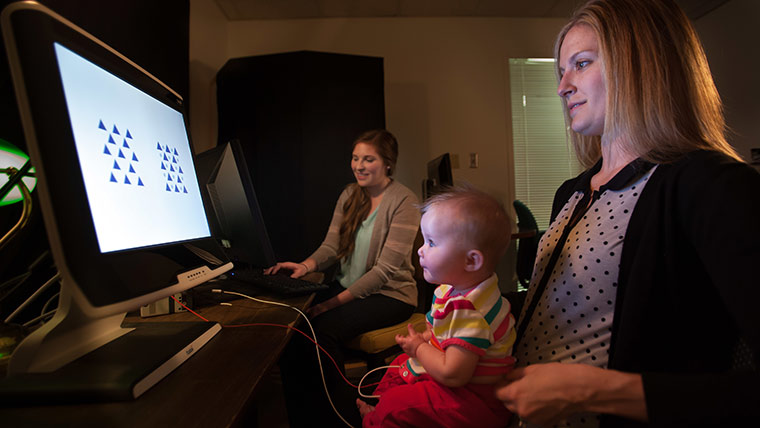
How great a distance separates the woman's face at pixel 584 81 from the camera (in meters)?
0.83

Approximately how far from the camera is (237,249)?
1358 mm

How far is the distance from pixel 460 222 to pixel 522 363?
368mm

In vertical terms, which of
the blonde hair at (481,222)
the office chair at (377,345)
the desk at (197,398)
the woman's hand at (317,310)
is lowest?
the office chair at (377,345)

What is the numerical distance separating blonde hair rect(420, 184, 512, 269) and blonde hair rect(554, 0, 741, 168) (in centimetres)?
31

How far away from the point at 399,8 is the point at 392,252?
129 inches

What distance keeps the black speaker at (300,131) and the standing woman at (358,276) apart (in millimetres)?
1089

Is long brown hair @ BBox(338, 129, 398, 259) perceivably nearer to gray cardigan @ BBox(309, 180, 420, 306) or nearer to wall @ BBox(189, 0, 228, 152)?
gray cardigan @ BBox(309, 180, 420, 306)

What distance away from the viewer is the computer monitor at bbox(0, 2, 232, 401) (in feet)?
1.51

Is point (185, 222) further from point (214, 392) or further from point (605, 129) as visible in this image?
point (605, 129)

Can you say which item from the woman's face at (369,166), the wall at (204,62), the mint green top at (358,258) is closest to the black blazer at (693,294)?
the mint green top at (358,258)

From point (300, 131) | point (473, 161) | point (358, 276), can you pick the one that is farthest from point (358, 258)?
point (473, 161)

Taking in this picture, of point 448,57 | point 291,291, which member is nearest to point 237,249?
point 291,291

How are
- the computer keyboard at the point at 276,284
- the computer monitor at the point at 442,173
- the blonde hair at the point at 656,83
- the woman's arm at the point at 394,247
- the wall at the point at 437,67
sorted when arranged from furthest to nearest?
the wall at the point at 437,67 → the computer monitor at the point at 442,173 → the woman's arm at the point at 394,247 → the computer keyboard at the point at 276,284 → the blonde hair at the point at 656,83

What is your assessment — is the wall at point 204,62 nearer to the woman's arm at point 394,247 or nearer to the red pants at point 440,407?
Answer: the woman's arm at point 394,247
